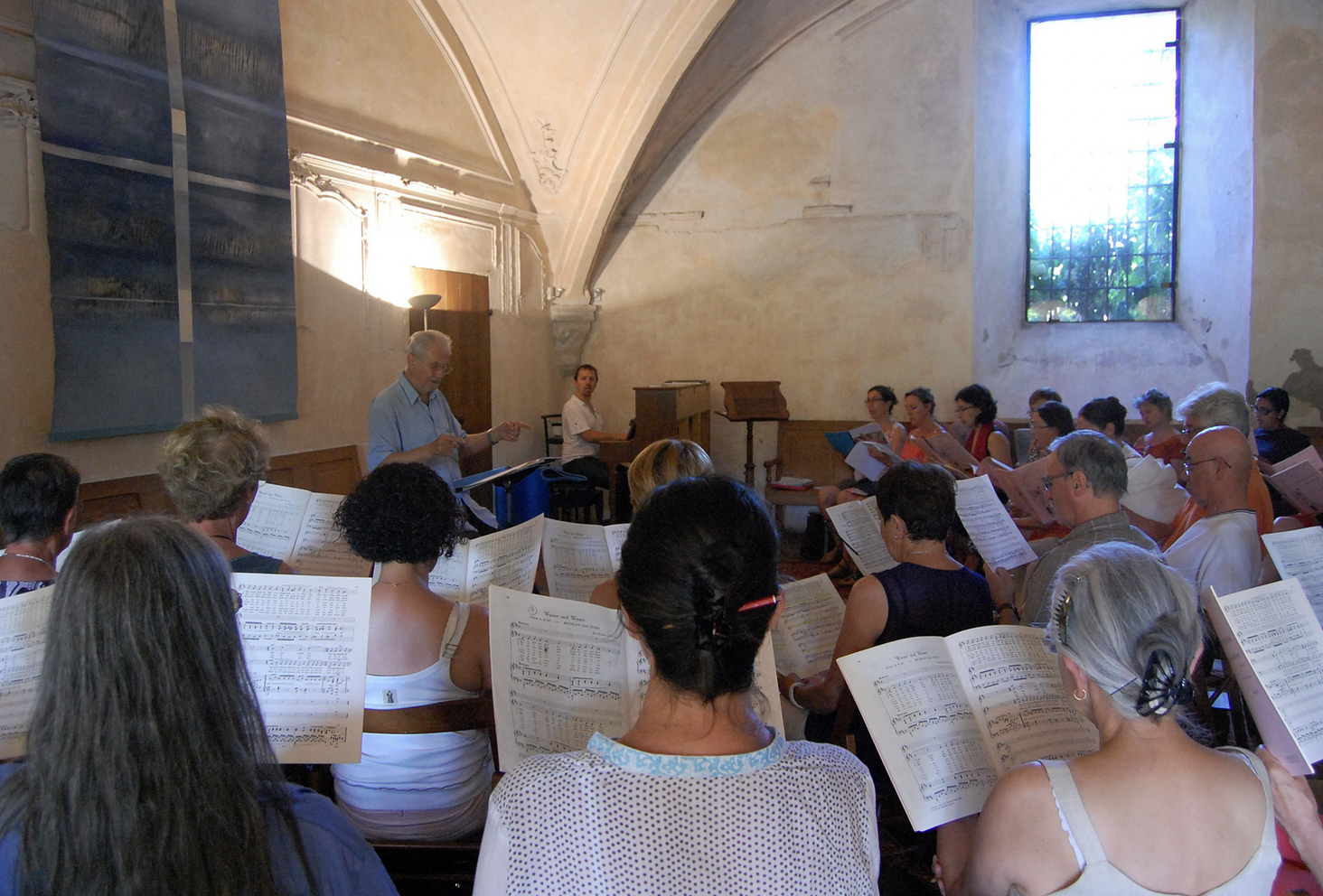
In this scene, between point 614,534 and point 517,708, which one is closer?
point 517,708

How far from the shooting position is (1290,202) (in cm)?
753

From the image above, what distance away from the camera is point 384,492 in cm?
208

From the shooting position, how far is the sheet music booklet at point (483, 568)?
8.34ft

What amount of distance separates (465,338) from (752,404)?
2.59 metres

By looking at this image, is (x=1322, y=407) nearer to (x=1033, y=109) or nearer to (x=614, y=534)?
(x=1033, y=109)

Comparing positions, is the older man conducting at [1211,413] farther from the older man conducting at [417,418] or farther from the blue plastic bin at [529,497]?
the blue plastic bin at [529,497]

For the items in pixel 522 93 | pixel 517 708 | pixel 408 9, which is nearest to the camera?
pixel 517 708

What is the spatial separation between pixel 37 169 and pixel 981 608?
15.0 feet

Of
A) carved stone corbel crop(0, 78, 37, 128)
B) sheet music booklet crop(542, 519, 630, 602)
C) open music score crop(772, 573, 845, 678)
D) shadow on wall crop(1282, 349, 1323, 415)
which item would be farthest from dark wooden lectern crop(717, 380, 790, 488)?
open music score crop(772, 573, 845, 678)

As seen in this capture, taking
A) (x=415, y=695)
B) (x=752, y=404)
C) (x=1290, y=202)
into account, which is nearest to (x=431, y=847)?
(x=415, y=695)

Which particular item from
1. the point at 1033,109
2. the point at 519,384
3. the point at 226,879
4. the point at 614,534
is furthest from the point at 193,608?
the point at 1033,109

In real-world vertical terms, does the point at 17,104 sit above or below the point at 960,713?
above

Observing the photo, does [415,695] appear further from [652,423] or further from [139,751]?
[652,423]

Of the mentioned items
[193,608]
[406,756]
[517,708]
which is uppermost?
[193,608]
